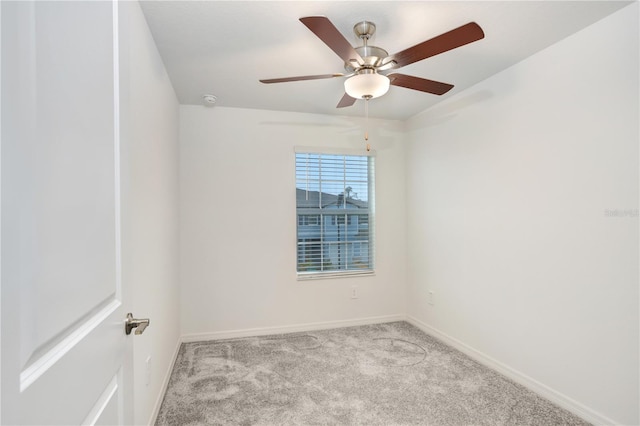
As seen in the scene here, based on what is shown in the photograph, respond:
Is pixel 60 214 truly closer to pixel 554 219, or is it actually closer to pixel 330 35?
pixel 330 35

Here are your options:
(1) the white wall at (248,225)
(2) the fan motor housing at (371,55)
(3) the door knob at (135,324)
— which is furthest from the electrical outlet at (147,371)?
(2) the fan motor housing at (371,55)

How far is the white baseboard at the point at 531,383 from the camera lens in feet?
6.61

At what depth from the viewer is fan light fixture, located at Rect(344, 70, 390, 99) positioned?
1849 millimetres

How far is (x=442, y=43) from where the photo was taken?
1619 millimetres

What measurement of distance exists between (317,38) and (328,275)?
97.5 inches

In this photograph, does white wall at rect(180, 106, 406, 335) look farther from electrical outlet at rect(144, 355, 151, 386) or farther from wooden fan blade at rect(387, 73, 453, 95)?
wooden fan blade at rect(387, 73, 453, 95)

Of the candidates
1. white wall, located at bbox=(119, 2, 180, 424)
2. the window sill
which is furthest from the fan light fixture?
the window sill

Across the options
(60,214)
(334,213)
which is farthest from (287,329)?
(60,214)

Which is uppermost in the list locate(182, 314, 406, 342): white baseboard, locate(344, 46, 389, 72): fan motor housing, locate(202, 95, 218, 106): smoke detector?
locate(202, 95, 218, 106): smoke detector

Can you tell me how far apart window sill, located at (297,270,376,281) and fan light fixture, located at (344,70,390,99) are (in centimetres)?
226

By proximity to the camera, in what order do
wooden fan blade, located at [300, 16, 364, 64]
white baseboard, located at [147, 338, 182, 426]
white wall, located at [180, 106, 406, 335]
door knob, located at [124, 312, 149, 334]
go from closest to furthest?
door knob, located at [124, 312, 149, 334], wooden fan blade, located at [300, 16, 364, 64], white baseboard, located at [147, 338, 182, 426], white wall, located at [180, 106, 406, 335]

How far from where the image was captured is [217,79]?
2736 millimetres

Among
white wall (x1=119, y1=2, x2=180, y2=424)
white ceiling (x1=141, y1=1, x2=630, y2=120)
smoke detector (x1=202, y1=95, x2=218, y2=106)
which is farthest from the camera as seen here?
smoke detector (x1=202, y1=95, x2=218, y2=106)

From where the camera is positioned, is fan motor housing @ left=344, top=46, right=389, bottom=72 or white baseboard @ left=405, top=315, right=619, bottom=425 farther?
white baseboard @ left=405, top=315, right=619, bottom=425
